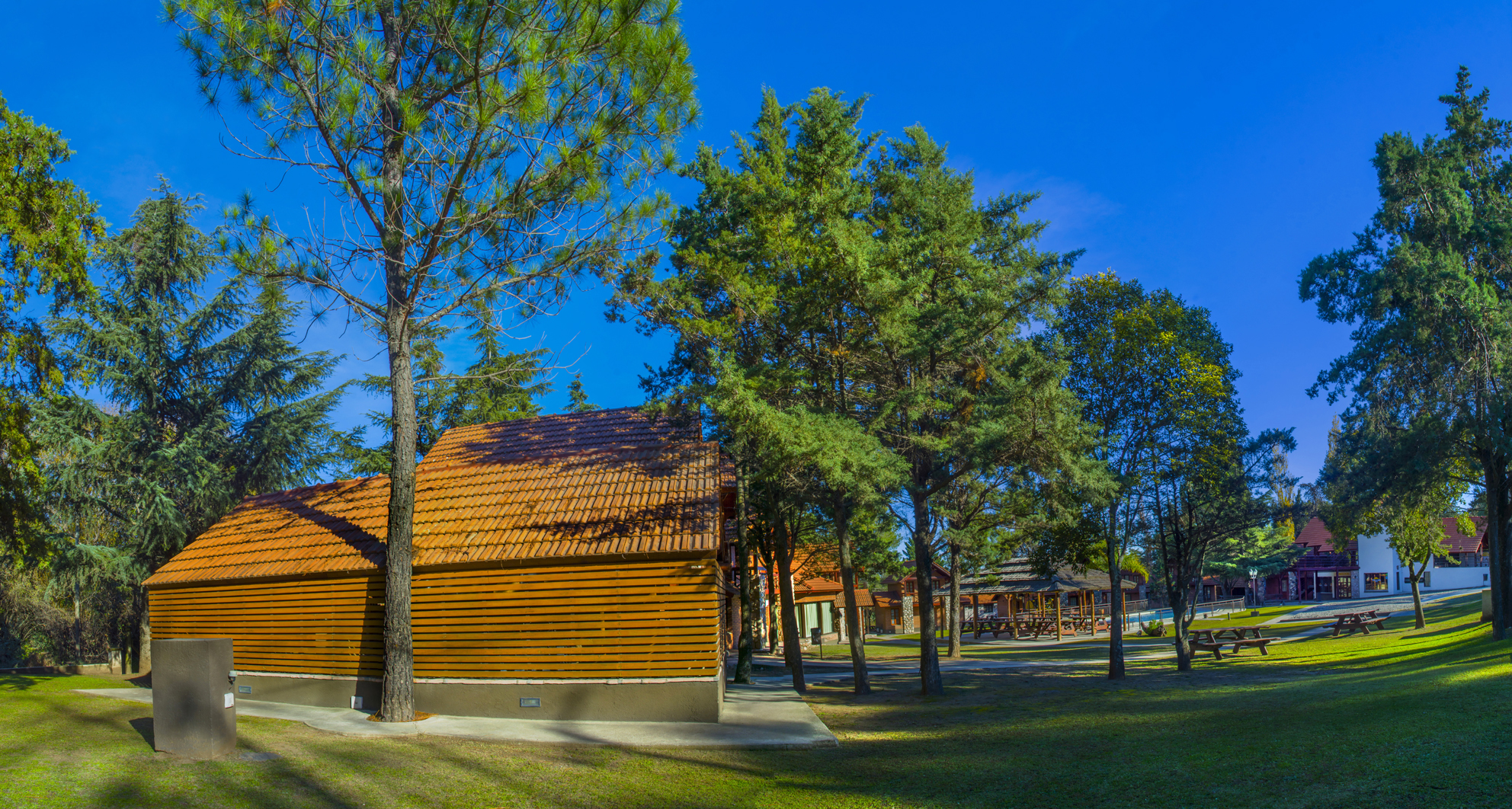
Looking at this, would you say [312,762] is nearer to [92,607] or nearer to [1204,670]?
[1204,670]

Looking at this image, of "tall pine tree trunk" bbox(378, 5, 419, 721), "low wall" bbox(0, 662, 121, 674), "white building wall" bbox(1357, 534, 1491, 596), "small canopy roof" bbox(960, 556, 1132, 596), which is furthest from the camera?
"white building wall" bbox(1357, 534, 1491, 596)

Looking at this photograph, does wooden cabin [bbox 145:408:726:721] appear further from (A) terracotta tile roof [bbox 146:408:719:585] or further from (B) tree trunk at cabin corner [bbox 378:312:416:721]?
(B) tree trunk at cabin corner [bbox 378:312:416:721]

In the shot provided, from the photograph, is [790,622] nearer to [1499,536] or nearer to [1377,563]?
[1499,536]

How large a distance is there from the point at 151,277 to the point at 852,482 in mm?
22007

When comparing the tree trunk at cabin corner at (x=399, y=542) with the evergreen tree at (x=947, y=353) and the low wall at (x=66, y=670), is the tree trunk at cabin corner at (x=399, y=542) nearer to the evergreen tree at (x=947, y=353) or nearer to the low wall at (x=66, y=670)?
the evergreen tree at (x=947, y=353)

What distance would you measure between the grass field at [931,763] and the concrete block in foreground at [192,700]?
1.01 ft

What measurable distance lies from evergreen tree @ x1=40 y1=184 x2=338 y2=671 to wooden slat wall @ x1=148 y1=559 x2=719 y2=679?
10090 millimetres

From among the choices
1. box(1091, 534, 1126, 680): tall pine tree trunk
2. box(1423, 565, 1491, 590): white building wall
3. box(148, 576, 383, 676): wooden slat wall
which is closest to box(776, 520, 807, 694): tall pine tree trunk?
box(1091, 534, 1126, 680): tall pine tree trunk

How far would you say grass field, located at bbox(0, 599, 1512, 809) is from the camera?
747cm

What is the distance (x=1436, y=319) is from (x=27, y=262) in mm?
31362

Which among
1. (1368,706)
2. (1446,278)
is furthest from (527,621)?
(1446,278)

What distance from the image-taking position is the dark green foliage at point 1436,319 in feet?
67.3

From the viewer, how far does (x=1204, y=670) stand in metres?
21.0

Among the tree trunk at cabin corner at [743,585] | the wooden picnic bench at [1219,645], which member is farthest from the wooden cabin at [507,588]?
the wooden picnic bench at [1219,645]
